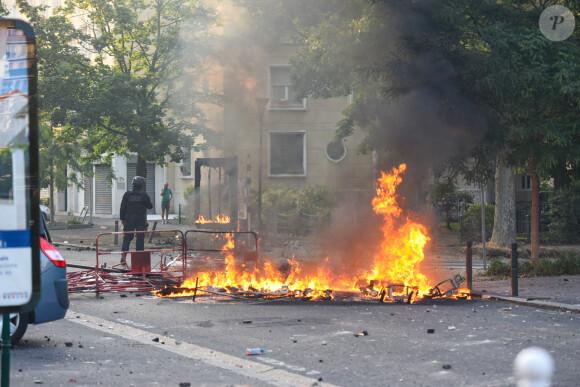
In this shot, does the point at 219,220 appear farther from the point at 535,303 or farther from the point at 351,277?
the point at 535,303

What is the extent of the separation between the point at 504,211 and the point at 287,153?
12.5 metres

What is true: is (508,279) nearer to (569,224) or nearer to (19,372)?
(19,372)

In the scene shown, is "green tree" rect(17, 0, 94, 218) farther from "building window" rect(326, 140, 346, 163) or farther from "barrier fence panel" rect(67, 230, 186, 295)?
"building window" rect(326, 140, 346, 163)

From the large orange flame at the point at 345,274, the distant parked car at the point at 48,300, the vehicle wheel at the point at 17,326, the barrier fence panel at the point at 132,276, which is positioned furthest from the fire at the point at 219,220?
the vehicle wheel at the point at 17,326

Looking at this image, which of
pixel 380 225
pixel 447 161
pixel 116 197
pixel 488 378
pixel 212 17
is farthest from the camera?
pixel 116 197

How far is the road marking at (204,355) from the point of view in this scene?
616cm

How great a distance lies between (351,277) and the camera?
1196 centimetres

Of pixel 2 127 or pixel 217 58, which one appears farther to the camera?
pixel 217 58

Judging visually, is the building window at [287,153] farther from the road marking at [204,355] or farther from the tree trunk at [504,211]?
the road marking at [204,355]

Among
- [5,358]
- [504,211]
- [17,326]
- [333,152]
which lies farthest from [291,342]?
[333,152]

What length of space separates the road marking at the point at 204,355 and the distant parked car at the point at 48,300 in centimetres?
91

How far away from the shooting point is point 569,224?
2347cm

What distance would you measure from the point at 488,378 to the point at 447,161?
8.15m

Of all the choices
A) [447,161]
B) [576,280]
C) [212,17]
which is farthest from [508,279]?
[212,17]
